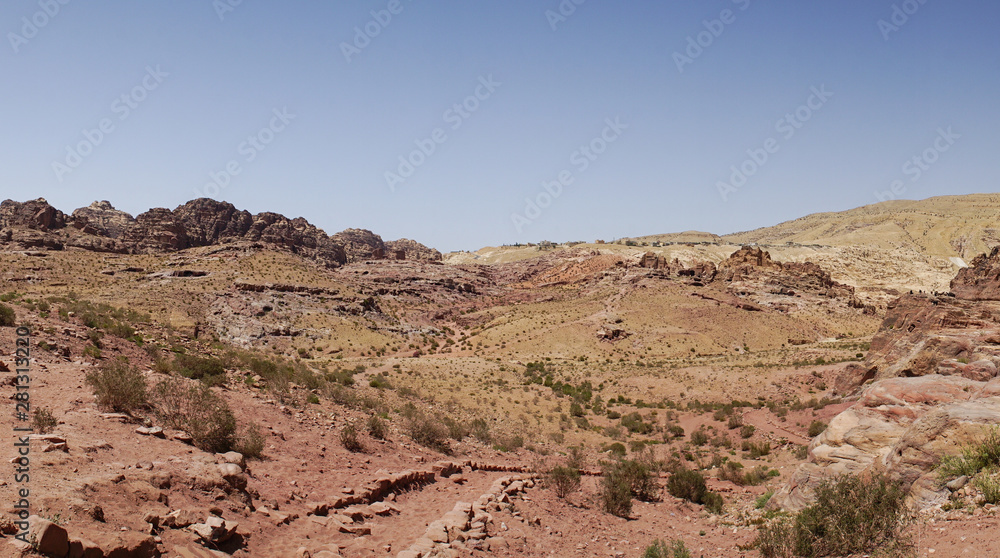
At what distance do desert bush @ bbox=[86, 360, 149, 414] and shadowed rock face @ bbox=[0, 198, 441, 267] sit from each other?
6874 cm

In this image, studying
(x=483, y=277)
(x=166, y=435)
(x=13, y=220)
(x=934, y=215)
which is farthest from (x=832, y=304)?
(x=934, y=215)

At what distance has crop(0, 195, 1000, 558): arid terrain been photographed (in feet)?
24.5

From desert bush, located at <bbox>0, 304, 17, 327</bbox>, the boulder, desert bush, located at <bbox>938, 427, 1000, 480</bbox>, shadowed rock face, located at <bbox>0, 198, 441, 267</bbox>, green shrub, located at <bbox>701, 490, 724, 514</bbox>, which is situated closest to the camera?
the boulder

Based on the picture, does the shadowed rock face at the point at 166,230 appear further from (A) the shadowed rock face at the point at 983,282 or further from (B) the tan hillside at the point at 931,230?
(B) the tan hillside at the point at 931,230

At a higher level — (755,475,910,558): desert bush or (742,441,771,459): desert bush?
(755,475,910,558): desert bush

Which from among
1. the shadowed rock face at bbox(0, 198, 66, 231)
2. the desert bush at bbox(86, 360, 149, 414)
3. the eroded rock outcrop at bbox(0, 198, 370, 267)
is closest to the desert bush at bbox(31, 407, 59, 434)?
the desert bush at bbox(86, 360, 149, 414)

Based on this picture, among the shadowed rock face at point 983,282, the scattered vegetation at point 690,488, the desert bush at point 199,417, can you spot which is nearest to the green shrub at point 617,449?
the scattered vegetation at point 690,488

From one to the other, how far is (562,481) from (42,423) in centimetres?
1003

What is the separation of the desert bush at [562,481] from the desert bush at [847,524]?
4664 millimetres

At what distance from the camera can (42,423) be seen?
27.8 feet

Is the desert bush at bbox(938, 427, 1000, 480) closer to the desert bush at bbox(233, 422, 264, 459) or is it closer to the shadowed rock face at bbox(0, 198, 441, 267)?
the desert bush at bbox(233, 422, 264, 459)

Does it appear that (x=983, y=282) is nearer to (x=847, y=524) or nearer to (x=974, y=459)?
(x=974, y=459)

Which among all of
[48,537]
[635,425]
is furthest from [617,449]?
[48,537]

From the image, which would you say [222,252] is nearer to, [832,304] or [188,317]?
[188,317]
